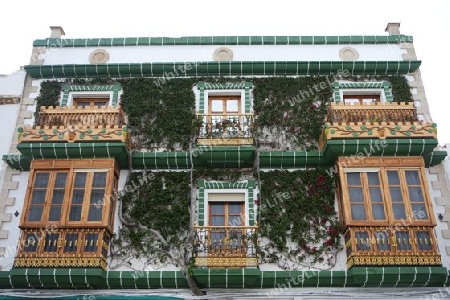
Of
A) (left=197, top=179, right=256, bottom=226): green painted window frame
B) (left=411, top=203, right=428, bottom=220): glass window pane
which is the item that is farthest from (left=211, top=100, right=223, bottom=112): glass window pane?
(left=411, top=203, right=428, bottom=220): glass window pane

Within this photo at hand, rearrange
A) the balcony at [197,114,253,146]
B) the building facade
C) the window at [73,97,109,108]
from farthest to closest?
the window at [73,97,109,108] → the balcony at [197,114,253,146] → the building facade

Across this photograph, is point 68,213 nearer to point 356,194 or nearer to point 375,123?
point 356,194

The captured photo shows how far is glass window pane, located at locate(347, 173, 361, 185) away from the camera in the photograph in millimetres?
11156

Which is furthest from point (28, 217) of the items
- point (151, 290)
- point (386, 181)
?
point (386, 181)

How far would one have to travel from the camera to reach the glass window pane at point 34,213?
35.5 feet

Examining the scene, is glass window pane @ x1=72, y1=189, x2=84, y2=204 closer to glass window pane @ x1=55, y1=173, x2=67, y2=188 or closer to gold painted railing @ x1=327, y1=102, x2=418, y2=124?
glass window pane @ x1=55, y1=173, x2=67, y2=188

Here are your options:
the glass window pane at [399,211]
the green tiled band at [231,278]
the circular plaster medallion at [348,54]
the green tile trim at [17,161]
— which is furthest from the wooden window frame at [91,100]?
the glass window pane at [399,211]

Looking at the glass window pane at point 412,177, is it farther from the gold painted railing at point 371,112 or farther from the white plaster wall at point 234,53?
the white plaster wall at point 234,53

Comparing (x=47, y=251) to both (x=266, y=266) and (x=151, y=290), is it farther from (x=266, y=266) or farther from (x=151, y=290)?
(x=266, y=266)

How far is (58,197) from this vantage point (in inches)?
434

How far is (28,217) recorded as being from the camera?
10812mm

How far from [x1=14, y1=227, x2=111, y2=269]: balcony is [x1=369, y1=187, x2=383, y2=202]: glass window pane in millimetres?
5579

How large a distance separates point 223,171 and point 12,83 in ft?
19.4

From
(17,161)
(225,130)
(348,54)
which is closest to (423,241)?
(225,130)
